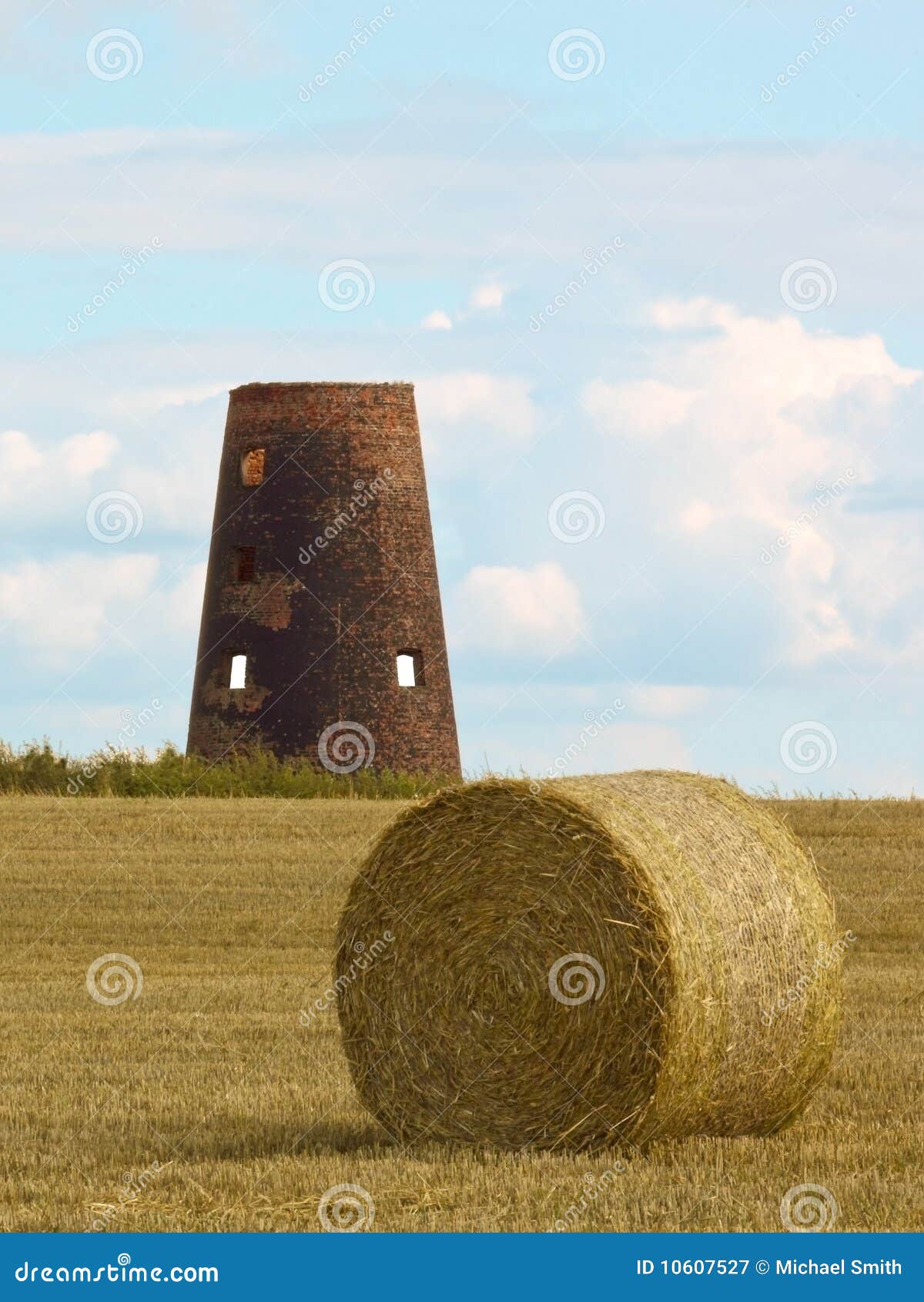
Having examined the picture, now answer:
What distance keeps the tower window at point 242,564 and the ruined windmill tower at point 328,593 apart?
0.02m

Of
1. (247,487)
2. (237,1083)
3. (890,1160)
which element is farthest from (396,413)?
(890,1160)

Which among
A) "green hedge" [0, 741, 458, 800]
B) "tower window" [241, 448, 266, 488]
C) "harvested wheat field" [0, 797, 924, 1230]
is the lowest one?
"harvested wheat field" [0, 797, 924, 1230]

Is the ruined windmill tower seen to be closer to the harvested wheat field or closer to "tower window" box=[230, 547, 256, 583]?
"tower window" box=[230, 547, 256, 583]

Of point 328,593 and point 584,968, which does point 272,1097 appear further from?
point 328,593

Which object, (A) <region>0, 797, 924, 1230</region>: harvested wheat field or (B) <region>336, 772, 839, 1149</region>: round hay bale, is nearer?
(A) <region>0, 797, 924, 1230</region>: harvested wheat field

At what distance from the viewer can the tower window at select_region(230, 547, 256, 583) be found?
3934cm

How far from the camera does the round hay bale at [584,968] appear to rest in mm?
9383

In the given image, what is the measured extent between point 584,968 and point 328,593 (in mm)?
29163

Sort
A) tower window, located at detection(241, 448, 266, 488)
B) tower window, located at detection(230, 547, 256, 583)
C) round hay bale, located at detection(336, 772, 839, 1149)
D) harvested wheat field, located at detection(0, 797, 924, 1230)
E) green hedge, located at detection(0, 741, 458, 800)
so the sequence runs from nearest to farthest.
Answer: harvested wheat field, located at detection(0, 797, 924, 1230) → round hay bale, located at detection(336, 772, 839, 1149) → green hedge, located at detection(0, 741, 458, 800) → tower window, located at detection(230, 547, 256, 583) → tower window, located at detection(241, 448, 266, 488)

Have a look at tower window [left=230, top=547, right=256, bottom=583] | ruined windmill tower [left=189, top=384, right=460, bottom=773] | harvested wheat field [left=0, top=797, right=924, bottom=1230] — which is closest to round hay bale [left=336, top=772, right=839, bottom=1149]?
harvested wheat field [left=0, top=797, right=924, bottom=1230]

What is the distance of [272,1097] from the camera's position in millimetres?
10914

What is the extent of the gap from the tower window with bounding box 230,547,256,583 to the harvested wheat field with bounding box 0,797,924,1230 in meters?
15.9

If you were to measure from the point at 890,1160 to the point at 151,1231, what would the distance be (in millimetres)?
3467

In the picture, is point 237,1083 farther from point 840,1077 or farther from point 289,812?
point 289,812
